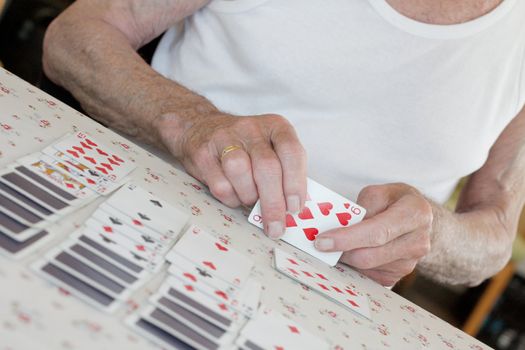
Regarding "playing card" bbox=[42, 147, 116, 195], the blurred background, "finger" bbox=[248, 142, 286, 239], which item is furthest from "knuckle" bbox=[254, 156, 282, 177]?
the blurred background

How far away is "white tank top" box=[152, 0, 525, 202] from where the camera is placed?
4.24 feet

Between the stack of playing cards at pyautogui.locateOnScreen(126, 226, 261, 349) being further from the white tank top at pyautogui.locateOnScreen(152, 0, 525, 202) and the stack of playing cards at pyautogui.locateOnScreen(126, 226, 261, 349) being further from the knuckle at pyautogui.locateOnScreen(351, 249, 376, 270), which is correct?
the white tank top at pyautogui.locateOnScreen(152, 0, 525, 202)

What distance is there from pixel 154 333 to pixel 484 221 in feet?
3.48

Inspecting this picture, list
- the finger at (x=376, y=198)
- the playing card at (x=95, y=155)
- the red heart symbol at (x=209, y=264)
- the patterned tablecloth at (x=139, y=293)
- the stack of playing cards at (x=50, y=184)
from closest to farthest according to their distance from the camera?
the patterned tablecloth at (x=139, y=293) → the stack of playing cards at (x=50, y=184) → the red heart symbol at (x=209, y=264) → the playing card at (x=95, y=155) → the finger at (x=376, y=198)

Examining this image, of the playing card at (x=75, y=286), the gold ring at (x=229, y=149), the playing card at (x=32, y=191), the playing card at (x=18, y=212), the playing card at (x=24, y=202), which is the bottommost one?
the playing card at (x=75, y=286)

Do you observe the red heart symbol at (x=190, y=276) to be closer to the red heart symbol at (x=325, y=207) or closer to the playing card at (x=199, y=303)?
the playing card at (x=199, y=303)

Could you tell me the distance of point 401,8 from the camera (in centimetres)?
127

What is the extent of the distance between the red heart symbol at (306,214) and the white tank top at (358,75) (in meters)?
0.36

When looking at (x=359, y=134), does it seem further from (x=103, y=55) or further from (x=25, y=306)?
(x=25, y=306)

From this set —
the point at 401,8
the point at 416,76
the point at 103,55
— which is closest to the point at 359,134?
the point at 416,76

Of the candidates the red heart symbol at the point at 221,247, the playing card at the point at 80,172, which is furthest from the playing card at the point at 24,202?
the red heart symbol at the point at 221,247

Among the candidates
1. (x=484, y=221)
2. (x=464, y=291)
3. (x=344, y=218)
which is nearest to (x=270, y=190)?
(x=344, y=218)

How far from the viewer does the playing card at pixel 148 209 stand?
0.78 m

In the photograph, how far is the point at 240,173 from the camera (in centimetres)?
97
